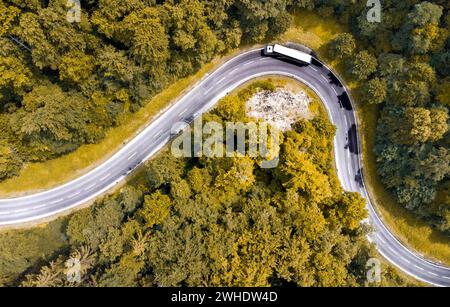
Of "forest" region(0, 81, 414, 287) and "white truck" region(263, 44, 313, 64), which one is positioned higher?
"white truck" region(263, 44, 313, 64)

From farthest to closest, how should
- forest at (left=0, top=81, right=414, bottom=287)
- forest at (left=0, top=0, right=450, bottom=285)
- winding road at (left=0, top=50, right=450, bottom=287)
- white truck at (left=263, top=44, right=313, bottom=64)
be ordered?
white truck at (left=263, top=44, right=313, bottom=64)
winding road at (left=0, top=50, right=450, bottom=287)
forest at (left=0, top=0, right=450, bottom=285)
forest at (left=0, top=81, right=414, bottom=287)

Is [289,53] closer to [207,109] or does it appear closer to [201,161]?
[207,109]

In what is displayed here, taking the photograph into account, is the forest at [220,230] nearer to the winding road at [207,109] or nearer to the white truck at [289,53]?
the winding road at [207,109]

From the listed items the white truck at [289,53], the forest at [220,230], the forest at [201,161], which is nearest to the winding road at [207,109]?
the white truck at [289,53]

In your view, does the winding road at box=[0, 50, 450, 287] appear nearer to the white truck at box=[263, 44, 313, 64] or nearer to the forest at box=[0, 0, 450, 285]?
the white truck at box=[263, 44, 313, 64]

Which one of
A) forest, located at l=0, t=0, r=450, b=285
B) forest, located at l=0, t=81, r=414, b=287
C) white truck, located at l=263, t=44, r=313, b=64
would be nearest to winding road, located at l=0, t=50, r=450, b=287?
white truck, located at l=263, t=44, r=313, b=64

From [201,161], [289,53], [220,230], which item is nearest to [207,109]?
[201,161]

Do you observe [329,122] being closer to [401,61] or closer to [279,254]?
[401,61]
